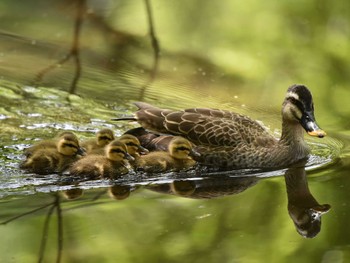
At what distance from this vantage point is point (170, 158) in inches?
229

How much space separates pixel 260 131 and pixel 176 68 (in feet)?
6.63

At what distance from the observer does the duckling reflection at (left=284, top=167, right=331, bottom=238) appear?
4.89 meters

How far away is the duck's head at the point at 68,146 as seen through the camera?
5723 millimetres

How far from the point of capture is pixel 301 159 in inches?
239

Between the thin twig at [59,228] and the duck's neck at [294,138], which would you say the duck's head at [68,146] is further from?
the duck's neck at [294,138]

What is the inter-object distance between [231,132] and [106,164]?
2.59ft

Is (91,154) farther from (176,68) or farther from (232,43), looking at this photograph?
(232,43)

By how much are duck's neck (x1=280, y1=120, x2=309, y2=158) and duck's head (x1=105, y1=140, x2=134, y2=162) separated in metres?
1.04

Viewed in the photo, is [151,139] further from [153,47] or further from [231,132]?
[153,47]

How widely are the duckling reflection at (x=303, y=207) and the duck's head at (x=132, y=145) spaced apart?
2.88ft

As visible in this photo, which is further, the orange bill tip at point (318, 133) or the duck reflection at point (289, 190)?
the orange bill tip at point (318, 133)

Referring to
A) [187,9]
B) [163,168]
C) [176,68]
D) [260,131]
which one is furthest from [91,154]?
[187,9]

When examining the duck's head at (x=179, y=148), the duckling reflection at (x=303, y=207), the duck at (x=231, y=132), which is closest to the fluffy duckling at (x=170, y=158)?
the duck's head at (x=179, y=148)

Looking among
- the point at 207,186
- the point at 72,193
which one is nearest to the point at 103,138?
the point at 72,193
